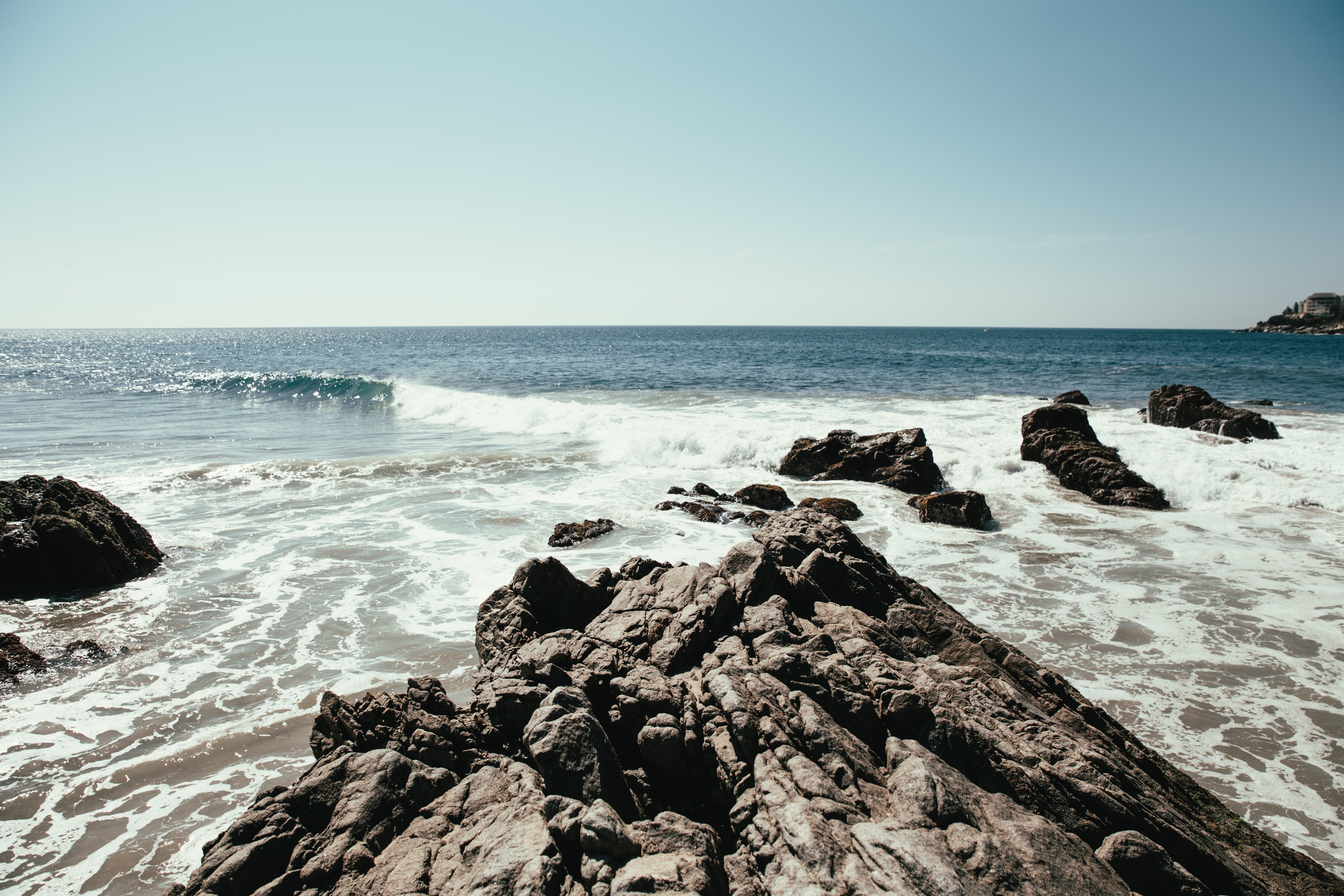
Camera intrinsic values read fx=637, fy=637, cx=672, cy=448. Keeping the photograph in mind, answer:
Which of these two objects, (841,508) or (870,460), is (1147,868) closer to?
(841,508)

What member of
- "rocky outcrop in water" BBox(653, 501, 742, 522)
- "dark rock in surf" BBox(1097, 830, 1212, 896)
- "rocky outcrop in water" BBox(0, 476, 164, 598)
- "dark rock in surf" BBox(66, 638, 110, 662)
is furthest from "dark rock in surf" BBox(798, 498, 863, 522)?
"rocky outcrop in water" BBox(0, 476, 164, 598)

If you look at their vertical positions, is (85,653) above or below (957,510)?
below

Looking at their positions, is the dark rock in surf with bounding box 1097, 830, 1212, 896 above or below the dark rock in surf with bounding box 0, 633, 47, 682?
above

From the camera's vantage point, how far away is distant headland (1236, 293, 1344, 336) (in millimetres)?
119438

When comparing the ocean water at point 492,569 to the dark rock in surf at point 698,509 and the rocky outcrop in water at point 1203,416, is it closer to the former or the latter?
the dark rock in surf at point 698,509

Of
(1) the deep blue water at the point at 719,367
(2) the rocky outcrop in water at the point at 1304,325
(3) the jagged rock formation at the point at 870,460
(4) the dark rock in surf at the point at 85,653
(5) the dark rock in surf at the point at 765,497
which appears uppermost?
(2) the rocky outcrop in water at the point at 1304,325

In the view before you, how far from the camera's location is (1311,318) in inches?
5020

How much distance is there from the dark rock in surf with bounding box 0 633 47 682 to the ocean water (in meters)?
0.20

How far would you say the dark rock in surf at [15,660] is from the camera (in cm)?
744

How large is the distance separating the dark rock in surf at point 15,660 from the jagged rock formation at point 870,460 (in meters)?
15.6

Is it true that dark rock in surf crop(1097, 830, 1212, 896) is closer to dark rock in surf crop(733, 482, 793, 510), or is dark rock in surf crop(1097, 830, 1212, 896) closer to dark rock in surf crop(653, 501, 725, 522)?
dark rock in surf crop(653, 501, 725, 522)

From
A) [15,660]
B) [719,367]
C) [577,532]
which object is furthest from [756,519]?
[719,367]

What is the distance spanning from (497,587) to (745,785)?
7050mm

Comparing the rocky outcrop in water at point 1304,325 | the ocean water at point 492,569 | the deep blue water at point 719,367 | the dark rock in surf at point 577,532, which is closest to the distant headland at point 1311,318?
the rocky outcrop in water at point 1304,325
